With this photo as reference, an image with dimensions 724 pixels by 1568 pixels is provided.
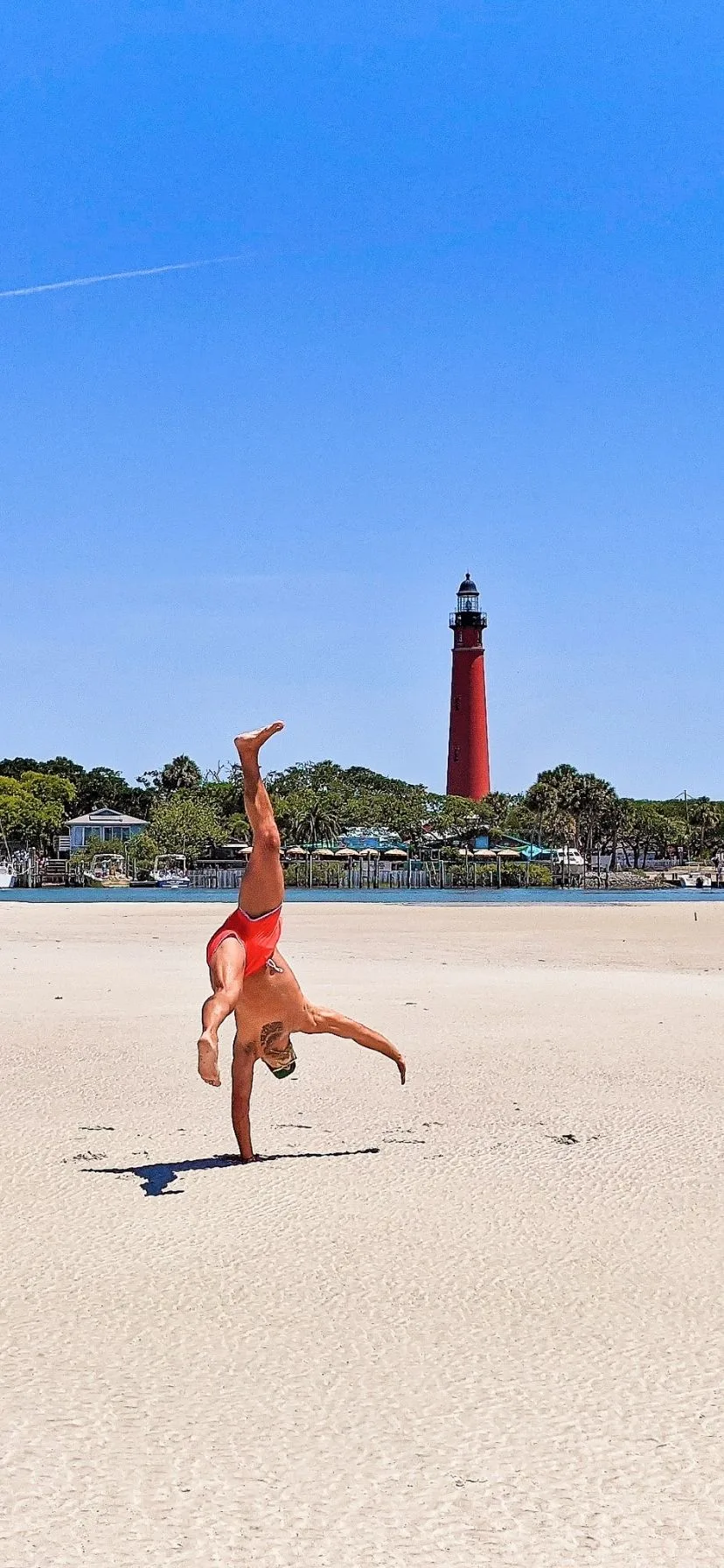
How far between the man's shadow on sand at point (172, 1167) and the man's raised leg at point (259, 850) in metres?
1.48

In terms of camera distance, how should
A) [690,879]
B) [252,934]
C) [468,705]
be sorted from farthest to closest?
[690,879] < [468,705] < [252,934]

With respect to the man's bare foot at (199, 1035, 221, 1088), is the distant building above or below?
above

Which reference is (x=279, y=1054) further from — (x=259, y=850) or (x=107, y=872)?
(x=107, y=872)

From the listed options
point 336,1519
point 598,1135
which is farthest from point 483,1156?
point 336,1519

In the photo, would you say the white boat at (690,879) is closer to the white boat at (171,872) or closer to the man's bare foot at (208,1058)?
the white boat at (171,872)

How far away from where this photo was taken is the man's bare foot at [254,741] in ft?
26.0

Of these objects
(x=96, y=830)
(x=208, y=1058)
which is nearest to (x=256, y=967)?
(x=208, y=1058)

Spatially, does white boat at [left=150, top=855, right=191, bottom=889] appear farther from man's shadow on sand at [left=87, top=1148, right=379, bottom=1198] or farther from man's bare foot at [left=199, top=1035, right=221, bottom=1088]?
man's bare foot at [left=199, top=1035, right=221, bottom=1088]

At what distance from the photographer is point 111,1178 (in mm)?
7879

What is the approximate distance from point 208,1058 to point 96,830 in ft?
457

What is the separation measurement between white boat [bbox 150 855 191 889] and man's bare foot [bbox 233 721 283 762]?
380ft

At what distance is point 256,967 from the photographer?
26.0ft

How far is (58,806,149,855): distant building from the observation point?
14312cm

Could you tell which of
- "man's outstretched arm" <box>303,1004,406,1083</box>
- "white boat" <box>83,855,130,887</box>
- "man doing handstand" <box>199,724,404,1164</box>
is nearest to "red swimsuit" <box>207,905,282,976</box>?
"man doing handstand" <box>199,724,404,1164</box>
